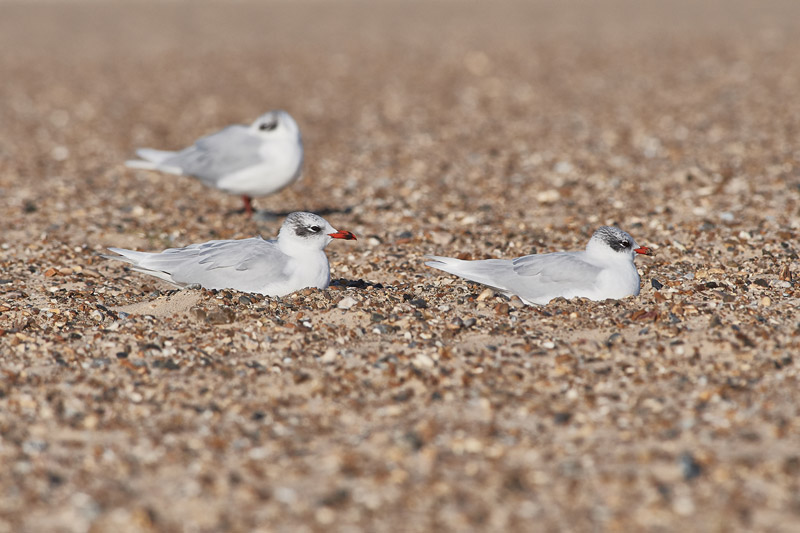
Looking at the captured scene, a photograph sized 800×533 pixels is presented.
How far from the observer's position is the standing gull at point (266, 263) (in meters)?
7.04

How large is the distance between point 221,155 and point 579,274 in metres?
4.61

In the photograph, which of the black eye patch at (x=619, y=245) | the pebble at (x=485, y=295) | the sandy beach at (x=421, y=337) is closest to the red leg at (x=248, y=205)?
the sandy beach at (x=421, y=337)

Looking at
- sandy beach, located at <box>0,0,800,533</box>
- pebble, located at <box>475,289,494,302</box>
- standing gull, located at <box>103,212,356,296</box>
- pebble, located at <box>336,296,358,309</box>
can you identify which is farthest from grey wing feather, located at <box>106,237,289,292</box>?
pebble, located at <box>475,289,494,302</box>

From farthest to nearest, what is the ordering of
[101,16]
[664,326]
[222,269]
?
[101,16], [222,269], [664,326]

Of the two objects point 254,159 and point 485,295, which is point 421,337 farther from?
point 254,159

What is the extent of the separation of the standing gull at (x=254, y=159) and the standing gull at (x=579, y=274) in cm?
340

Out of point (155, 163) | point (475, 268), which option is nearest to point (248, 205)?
point (155, 163)

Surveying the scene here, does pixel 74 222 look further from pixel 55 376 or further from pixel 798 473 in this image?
pixel 798 473

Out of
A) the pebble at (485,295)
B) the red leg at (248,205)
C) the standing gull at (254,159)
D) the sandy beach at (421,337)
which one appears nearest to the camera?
the sandy beach at (421,337)

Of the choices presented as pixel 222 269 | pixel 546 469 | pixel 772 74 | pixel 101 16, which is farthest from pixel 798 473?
pixel 101 16

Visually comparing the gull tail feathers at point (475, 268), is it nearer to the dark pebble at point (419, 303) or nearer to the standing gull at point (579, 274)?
the standing gull at point (579, 274)

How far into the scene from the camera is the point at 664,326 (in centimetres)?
636

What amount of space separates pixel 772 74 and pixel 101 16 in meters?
23.2

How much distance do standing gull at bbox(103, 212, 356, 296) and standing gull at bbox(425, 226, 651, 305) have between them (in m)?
1.23
